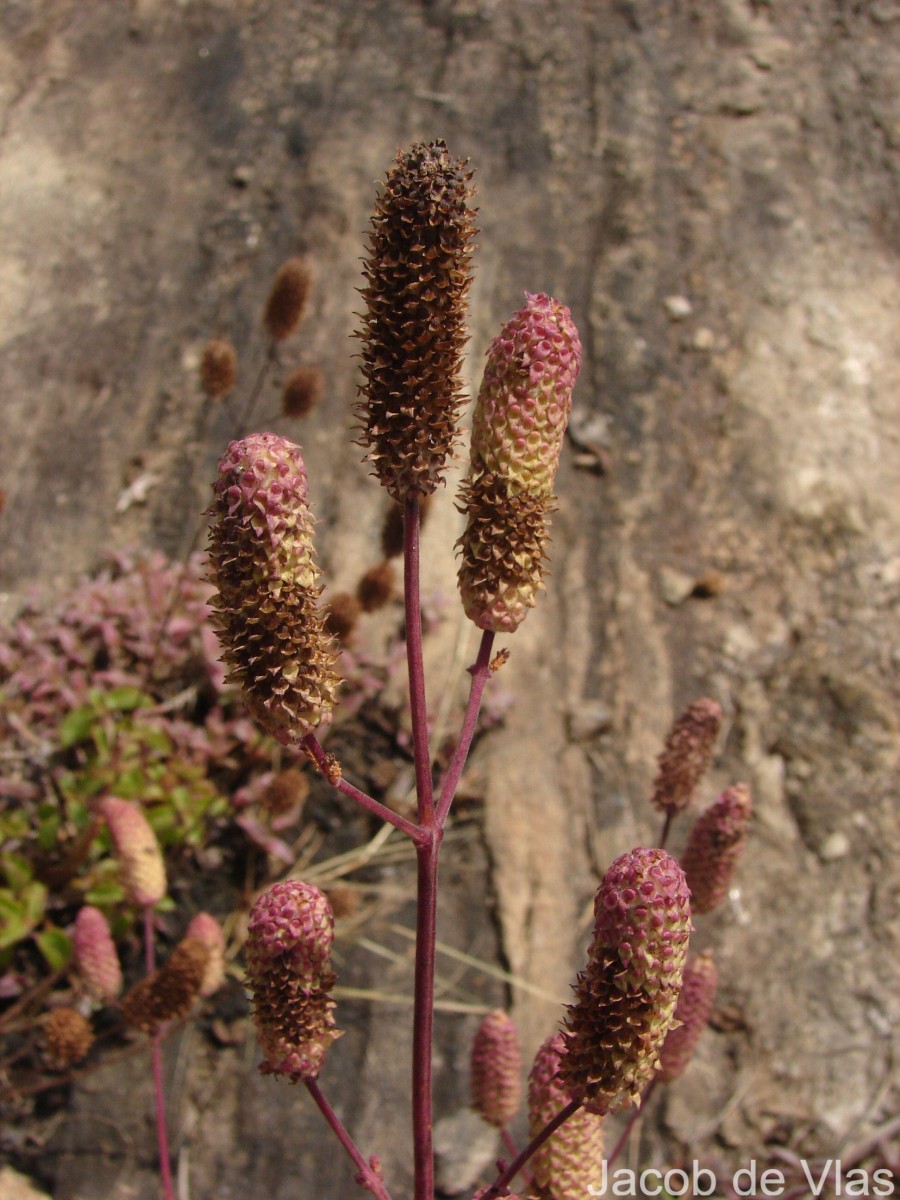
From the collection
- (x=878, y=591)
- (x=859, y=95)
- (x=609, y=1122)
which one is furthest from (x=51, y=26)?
(x=609, y=1122)

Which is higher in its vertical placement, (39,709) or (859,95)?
(859,95)

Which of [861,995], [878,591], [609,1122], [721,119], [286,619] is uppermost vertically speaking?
[286,619]

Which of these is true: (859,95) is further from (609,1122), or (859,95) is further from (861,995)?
(609,1122)

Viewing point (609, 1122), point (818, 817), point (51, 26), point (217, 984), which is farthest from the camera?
point (51, 26)

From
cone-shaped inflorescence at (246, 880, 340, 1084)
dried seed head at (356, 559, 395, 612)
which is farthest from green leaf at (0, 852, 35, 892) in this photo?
cone-shaped inflorescence at (246, 880, 340, 1084)

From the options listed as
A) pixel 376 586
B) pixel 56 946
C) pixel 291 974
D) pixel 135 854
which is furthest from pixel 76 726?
pixel 291 974

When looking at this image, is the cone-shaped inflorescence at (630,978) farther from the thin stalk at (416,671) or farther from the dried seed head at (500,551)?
the dried seed head at (500,551)
